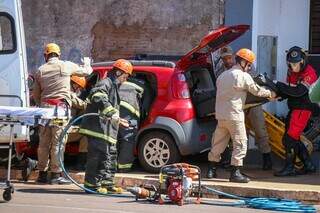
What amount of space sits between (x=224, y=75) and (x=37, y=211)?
3.35 m

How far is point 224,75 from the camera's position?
10.3 m

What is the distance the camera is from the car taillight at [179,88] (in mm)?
10938

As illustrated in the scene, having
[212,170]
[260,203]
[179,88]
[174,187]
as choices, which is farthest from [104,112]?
[260,203]

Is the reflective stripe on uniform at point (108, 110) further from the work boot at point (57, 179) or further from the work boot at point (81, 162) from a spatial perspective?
the work boot at point (81, 162)

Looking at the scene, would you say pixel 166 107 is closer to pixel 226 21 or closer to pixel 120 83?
pixel 120 83

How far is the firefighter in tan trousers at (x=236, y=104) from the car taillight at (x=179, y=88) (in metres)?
0.68

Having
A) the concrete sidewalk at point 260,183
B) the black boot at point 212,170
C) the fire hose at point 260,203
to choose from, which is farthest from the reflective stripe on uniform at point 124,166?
the black boot at point 212,170

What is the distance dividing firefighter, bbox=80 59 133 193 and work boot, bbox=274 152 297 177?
8.02ft

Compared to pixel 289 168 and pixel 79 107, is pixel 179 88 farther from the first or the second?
pixel 289 168

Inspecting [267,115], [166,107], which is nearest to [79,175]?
[166,107]

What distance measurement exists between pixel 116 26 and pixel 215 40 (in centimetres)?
561

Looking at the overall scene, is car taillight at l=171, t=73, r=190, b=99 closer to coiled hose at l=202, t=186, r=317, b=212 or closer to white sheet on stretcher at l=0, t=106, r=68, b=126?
coiled hose at l=202, t=186, r=317, b=212

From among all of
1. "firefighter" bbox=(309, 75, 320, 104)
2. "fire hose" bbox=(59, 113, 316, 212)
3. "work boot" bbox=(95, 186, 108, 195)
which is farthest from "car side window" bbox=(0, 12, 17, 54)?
"firefighter" bbox=(309, 75, 320, 104)

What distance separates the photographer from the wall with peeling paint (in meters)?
15.6
